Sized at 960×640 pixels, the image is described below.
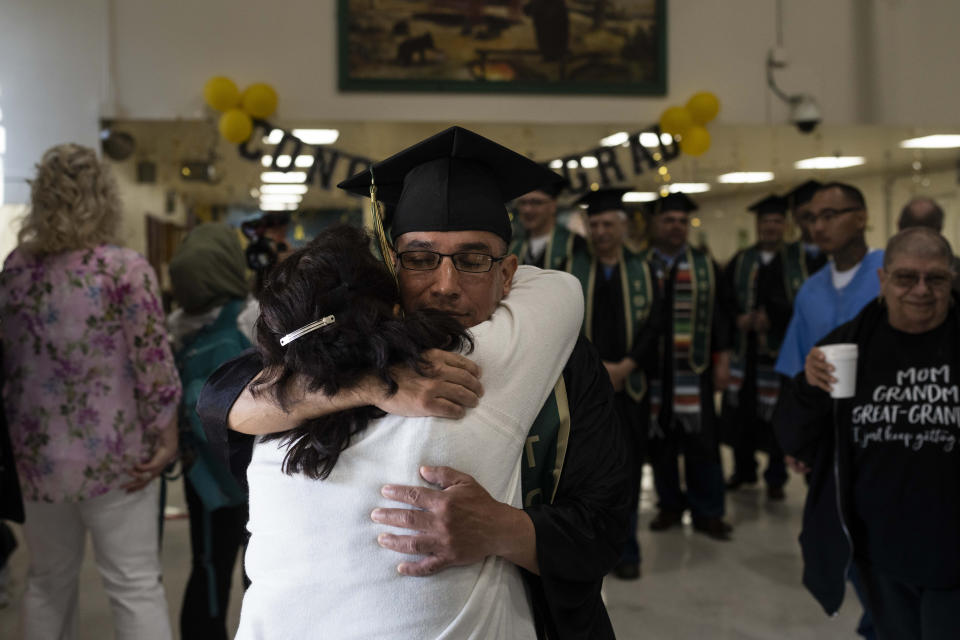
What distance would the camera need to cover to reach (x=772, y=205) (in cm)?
585

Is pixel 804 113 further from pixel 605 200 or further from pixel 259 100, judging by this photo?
pixel 259 100

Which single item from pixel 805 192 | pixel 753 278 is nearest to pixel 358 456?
pixel 805 192

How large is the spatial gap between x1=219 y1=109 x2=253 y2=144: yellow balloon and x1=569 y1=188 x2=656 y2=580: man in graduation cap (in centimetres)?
227

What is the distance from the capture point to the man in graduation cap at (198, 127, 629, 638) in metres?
1.16

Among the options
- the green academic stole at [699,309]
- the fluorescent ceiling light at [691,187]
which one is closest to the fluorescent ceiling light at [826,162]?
the fluorescent ceiling light at [691,187]

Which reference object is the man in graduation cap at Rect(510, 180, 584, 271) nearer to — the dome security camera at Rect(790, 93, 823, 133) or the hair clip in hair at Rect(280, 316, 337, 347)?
the dome security camera at Rect(790, 93, 823, 133)

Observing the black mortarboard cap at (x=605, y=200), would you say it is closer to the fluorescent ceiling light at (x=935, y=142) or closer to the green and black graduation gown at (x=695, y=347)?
the green and black graduation gown at (x=695, y=347)

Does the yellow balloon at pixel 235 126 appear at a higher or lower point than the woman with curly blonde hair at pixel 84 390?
higher

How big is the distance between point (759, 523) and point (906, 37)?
11.6 feet

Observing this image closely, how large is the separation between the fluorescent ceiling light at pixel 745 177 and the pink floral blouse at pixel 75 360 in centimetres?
450

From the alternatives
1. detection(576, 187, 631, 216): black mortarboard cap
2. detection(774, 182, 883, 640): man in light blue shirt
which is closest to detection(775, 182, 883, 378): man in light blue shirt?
detection(774, 182, 883, 640): man in light blue shirt

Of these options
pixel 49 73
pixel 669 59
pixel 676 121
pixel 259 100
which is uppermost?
pixel 669 59

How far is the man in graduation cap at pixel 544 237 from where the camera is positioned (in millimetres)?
4332

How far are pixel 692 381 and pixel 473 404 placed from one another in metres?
3.84
